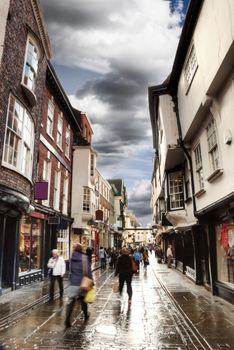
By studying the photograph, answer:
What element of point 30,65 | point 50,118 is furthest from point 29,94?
point 50,118

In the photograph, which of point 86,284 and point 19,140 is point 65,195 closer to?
point 19,140

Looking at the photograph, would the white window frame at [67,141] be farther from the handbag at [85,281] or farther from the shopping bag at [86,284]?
the shopping bag at [86,284]

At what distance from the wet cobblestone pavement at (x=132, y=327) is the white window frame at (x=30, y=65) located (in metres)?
8.35

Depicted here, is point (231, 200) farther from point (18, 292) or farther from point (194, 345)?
point (18, 292)

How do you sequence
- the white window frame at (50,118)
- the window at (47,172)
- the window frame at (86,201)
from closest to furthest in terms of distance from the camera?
the window at (47,172), the white window frame at (50,118), the window frame at (86,201)

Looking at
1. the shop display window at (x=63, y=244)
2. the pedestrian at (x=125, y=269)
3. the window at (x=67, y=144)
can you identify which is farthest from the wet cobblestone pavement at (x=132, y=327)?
the window at (x=67, y=144)

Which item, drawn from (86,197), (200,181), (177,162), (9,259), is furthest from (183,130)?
(86,197)

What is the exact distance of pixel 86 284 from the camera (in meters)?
7.27

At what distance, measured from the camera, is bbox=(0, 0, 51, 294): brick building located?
10.3 metres

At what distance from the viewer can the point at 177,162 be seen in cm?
1734

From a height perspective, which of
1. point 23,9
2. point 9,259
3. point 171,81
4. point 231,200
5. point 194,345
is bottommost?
point 194,345

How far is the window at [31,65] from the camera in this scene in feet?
40.5

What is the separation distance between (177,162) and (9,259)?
392 inches

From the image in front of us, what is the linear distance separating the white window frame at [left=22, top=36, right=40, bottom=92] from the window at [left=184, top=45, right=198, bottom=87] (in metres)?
6.22
